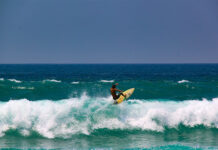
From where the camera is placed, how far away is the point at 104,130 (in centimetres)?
1351

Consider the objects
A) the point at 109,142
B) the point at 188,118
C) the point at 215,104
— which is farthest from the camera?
the point at 215,104

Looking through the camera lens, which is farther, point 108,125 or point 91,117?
point 91,117

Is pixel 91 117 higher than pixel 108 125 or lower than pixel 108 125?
higher

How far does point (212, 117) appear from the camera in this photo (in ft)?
48.5

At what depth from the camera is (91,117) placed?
14.3 meters

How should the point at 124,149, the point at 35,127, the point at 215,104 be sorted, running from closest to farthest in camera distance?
the point at 124,149 < the point at 35,127 < the point at 215,104

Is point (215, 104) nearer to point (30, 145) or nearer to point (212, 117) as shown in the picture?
point (212, 117)

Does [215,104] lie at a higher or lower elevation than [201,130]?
higher

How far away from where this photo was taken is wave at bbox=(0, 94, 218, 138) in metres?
13.3

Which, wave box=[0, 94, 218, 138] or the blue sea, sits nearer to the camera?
the blue sea

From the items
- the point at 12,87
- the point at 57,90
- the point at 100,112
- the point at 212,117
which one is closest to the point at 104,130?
the point at 100,112

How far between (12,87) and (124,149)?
17421mm

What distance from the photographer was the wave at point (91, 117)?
43.8 ft

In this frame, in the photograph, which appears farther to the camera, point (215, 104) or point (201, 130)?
point (215, 104)
